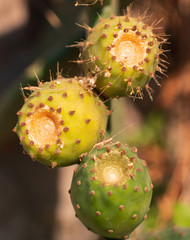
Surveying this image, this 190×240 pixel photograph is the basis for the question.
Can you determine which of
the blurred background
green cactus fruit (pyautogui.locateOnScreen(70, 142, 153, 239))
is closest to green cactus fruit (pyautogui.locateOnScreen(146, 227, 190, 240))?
green cactus fruit (pyautogui.locateOnScreen(70, 142, 153, 239))

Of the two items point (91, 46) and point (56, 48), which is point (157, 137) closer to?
point (56, 48)

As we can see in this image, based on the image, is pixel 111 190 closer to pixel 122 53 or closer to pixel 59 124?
pixel 59 124

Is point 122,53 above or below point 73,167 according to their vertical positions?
above

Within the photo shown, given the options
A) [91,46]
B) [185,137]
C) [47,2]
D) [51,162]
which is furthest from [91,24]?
[185,137]

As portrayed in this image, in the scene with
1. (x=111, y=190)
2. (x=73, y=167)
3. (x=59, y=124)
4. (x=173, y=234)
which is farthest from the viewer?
(x=73, y=167)

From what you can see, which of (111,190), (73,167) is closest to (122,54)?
(111,190)

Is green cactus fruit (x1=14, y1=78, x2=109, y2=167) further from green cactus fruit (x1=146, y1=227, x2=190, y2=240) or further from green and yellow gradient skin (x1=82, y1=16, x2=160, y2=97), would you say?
green cactus fruit (x1=146, y1=227, x2=190, y2=240)
